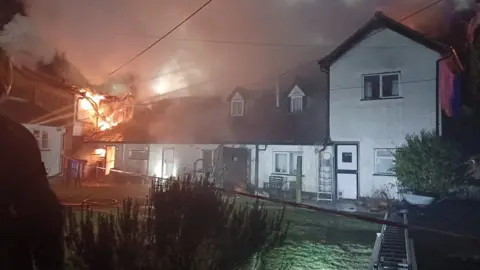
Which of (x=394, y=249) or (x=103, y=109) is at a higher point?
(x=103, y=109)

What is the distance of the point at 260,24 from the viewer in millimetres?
2305

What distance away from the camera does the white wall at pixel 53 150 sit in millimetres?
2297

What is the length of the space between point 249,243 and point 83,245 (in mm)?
795

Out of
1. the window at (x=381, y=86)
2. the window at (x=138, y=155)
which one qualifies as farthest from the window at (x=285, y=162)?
the window at (x=138, y=155)

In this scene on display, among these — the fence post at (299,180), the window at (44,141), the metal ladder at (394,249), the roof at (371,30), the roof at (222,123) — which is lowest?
the metal ladder at (394,249)

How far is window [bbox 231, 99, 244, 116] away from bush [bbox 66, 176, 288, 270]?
0.38m

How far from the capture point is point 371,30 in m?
2.05

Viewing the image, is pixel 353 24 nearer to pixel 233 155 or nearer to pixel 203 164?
pixel 233 155

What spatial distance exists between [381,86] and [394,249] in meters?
0.72

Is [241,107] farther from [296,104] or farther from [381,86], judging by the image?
[381,86]

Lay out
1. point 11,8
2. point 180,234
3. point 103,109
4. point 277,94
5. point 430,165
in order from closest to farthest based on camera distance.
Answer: point 430,165 → point 180,234 → point 277,94 → point 103,109 → point 11,8

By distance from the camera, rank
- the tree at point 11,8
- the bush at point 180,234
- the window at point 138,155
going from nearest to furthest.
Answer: the bush at point 180,234 < the window at point 138,155 < the tree at point 11,8

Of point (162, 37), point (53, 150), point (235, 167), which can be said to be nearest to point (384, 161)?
point (235, 167)

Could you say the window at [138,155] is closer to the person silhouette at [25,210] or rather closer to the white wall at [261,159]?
the white wall at [261,159]
